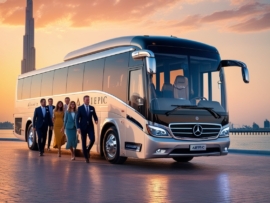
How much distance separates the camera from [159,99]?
1530 cm

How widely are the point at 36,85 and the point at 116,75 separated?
8.54 m

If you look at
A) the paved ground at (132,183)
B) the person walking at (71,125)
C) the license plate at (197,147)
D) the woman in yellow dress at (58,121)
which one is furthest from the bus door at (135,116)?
the woman in yellow dress at (58,121)

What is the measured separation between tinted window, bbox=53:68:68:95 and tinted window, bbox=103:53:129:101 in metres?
3.87

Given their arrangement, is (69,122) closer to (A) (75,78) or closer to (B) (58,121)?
(B) (58,121)

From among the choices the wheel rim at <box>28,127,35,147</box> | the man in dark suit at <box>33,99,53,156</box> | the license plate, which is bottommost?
the license plate

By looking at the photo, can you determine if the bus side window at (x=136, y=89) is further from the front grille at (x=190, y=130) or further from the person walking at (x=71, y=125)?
the person walking at (x=71, y=125)

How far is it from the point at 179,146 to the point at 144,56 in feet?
8.46

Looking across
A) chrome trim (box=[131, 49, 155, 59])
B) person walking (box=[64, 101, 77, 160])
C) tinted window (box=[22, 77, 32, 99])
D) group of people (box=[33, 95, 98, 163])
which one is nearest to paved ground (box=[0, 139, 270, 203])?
group of people (box=[33, 95, 98, 163])

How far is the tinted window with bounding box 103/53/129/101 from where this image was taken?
1669 centimetres

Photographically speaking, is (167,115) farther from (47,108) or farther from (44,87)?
(44,87)

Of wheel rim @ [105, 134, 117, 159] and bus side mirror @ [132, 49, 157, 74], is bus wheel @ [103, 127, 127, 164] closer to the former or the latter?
wheel rim @ [105, 134, 117, 159]

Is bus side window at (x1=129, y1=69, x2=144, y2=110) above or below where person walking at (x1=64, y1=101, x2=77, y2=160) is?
above

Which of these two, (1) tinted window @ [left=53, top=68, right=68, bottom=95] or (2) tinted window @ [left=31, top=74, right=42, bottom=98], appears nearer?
(1) tinted window @ [left=53, top=68, right=68, bottom=95]

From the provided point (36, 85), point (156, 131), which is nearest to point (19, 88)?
point (36, 85)
